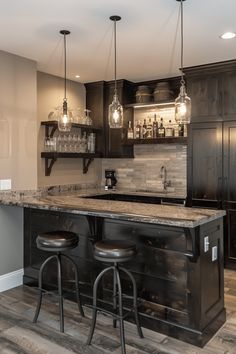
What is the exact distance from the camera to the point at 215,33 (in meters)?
3.38

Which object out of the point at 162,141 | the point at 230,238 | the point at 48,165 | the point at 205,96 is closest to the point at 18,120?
the point at 48,165

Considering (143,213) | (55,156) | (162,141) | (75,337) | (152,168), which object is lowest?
(75,337)

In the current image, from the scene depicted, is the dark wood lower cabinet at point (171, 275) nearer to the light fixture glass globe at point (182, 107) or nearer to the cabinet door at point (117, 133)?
the light fixture glass globe at point (182, 107)

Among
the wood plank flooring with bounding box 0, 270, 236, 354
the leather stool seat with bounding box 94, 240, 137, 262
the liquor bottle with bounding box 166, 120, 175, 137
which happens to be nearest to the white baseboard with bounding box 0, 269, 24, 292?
the wood plank flooring with bounding box 0, 270, 236, 354

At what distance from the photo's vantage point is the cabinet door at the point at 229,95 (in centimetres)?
439

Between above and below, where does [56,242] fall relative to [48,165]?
below

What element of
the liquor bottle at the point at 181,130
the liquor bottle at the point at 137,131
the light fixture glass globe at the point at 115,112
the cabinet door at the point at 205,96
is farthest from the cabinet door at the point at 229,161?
the light fixture glass globe at the point at 115,112

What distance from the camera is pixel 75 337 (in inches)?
108

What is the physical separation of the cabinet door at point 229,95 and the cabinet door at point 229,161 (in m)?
0.13

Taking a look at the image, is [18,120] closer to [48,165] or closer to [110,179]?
[48,165]

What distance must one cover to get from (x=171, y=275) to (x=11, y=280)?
2.01 meters

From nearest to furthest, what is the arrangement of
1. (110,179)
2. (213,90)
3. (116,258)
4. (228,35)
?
(116,258) → (228,35) → (213,90) → (110,179)

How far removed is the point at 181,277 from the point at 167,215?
57 cm

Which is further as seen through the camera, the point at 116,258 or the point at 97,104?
the point at 97,104
